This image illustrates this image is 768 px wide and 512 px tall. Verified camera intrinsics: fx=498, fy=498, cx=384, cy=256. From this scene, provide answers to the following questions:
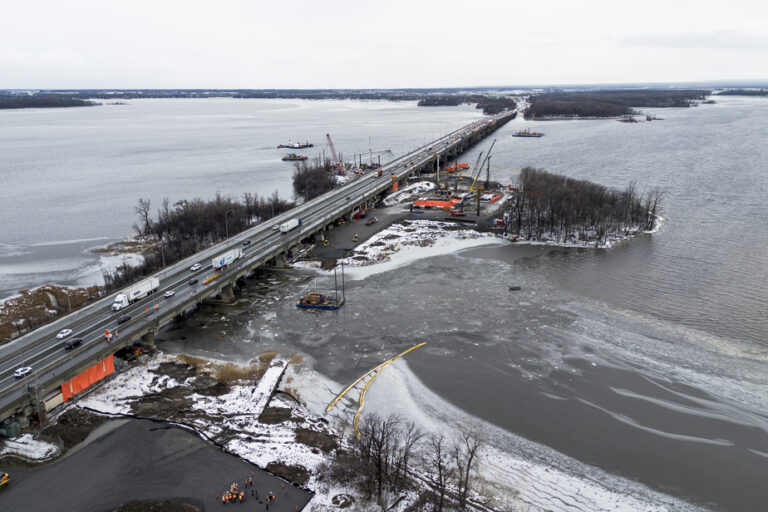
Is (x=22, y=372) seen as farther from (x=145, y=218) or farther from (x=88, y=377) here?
(x=145, y=218)

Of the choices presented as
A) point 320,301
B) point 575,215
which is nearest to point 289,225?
point 320,301

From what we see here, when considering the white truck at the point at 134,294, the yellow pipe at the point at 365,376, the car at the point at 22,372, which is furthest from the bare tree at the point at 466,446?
the white truck at the point at 134,294


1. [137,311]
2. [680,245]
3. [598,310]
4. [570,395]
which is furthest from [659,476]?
[680,245]

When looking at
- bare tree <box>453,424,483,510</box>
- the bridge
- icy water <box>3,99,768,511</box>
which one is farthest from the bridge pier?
bare tree <box>453,424,483,510</box>

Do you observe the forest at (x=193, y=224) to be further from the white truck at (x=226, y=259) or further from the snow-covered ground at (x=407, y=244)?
the snow-covered ground at (x=407, y=244)

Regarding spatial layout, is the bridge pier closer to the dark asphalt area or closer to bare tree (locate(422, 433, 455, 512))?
the dark asphalt area

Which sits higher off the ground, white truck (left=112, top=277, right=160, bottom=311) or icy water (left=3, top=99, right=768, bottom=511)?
white truck (left=112, top=277, right=160, bottom=311)
